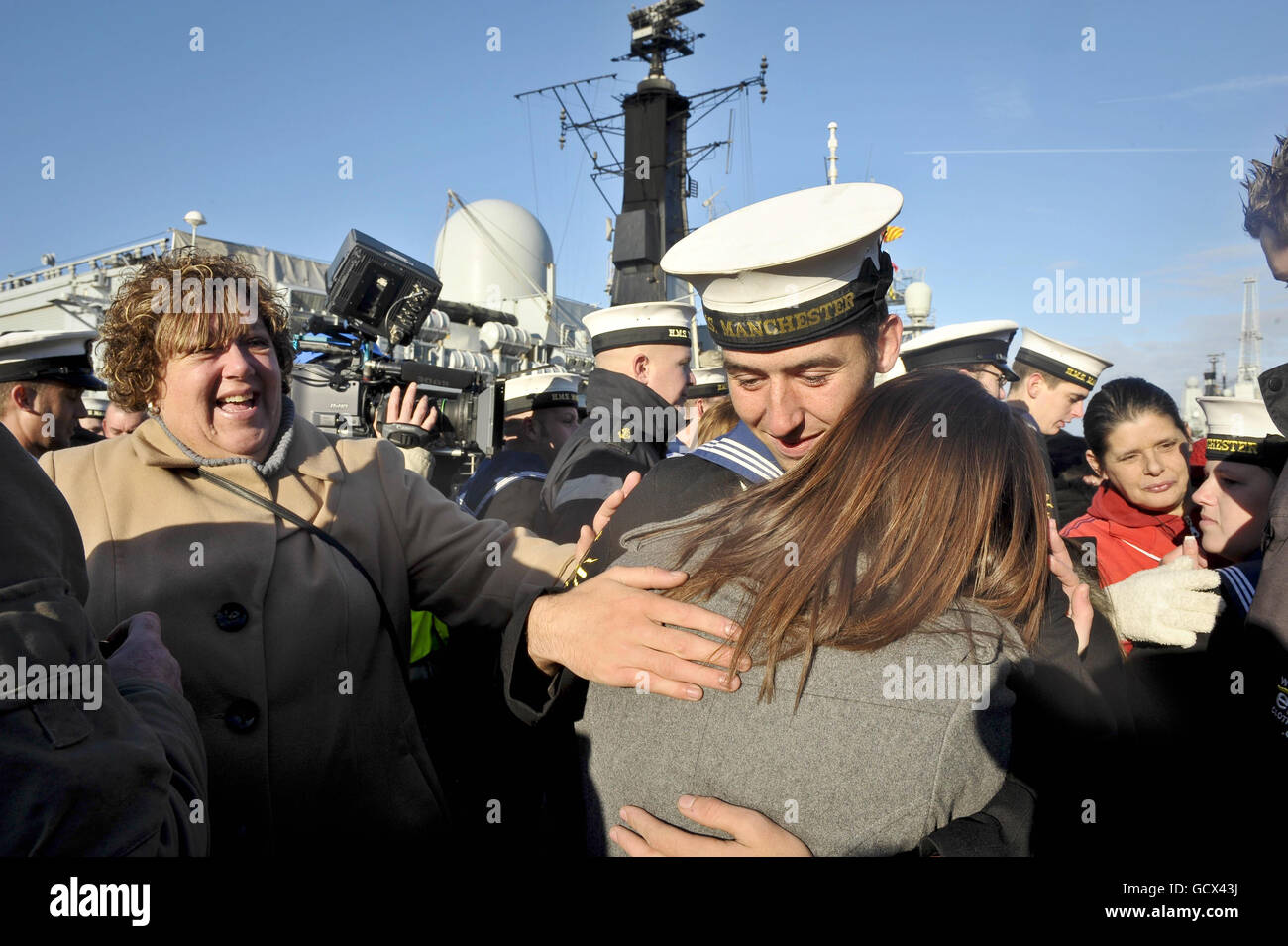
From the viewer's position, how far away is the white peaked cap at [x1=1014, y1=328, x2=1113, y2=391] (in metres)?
4.06

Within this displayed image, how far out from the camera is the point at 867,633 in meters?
1.14

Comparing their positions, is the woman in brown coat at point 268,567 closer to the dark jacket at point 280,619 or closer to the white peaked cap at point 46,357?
the dark jacket at point 280,619

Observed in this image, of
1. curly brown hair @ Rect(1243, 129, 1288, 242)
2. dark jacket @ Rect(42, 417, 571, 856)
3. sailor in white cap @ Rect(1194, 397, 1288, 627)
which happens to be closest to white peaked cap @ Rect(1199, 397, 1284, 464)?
sailor in white cap @ Rect(1194, 397, 1288, 627)

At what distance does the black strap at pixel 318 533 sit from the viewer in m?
2.03

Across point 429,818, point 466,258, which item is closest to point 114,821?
point 429,818

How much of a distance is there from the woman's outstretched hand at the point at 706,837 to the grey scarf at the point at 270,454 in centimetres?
135

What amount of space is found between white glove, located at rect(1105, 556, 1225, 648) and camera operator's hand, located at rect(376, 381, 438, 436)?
2461 millimetres

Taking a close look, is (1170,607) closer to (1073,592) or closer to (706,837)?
(1073,592)

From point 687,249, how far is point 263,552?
49.7 inches

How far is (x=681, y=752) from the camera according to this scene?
1.23 metres

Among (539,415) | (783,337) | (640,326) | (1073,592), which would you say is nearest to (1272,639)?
(1073,592)

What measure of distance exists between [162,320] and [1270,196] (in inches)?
113

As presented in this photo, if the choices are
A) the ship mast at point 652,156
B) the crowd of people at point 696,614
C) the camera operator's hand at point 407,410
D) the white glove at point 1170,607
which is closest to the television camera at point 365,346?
the camera operator's hand at point 407,410
